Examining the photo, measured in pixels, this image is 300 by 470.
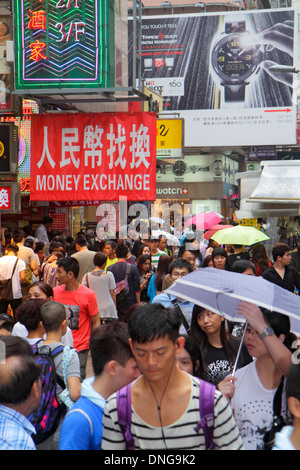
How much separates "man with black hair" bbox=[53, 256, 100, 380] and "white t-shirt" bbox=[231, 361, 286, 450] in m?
3.30

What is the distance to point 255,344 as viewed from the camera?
405 centimetres

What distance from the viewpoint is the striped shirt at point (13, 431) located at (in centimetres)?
303

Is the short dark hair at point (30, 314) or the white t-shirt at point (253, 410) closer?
the white t-shirt at point (253, 410)

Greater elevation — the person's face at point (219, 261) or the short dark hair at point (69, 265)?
the short dark hair at point (69, 265)

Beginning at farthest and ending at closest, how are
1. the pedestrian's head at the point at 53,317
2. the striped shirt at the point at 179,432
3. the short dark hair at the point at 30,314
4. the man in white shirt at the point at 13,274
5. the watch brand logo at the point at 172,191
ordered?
1. the watch brand logo at the point at 172,191
2. the man in white shirt at the point at 13,274
3. the short dark hair at the point at 30,314
4. the pedestrian's head at the point at 53,317
5. the striped shirt at the point at 179,432

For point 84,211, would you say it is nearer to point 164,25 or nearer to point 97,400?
point 164,25

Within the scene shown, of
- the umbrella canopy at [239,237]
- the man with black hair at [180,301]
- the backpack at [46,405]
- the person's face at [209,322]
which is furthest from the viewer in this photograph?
the umbrella canopy at [239,237]

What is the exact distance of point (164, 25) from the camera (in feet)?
123

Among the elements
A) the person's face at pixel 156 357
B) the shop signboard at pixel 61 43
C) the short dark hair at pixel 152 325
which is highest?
the shop signboard at pixel 61 43

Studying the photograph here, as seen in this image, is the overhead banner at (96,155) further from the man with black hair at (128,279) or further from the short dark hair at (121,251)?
the man with black hair at (128,279)

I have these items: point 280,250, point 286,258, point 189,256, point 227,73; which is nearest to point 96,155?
point 189,256

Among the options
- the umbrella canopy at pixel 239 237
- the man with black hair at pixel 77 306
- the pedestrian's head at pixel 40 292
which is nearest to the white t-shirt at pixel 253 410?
the pedestrian's head at pixel 40 292

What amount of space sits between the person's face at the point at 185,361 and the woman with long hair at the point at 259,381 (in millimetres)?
406

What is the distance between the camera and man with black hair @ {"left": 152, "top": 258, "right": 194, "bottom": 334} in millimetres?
5847
